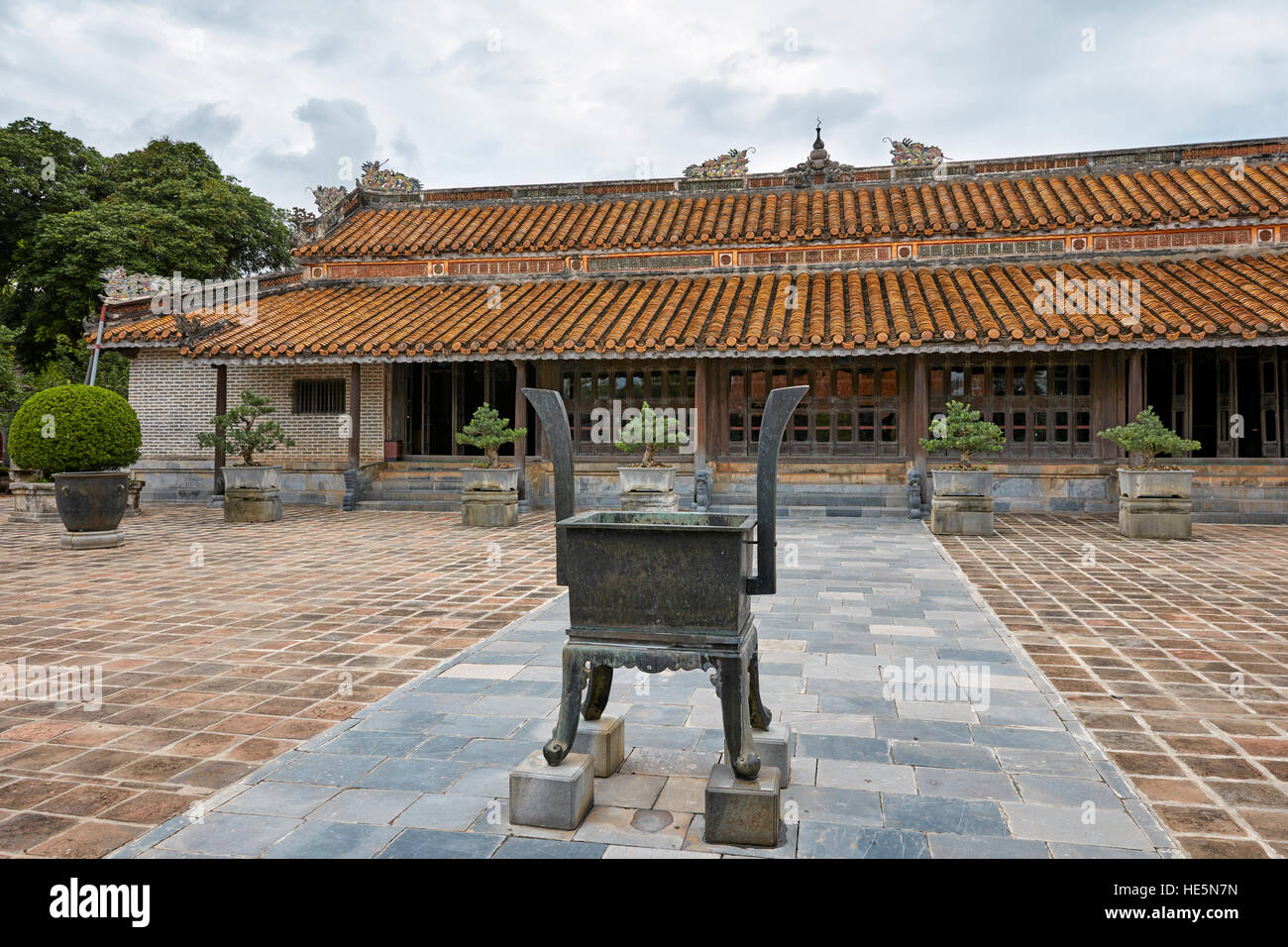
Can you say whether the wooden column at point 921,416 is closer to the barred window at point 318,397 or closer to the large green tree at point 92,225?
the barred window at point 318,397

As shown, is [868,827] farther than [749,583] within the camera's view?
No

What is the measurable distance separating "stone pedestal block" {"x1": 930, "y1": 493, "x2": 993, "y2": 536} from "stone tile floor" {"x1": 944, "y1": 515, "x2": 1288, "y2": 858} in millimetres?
815

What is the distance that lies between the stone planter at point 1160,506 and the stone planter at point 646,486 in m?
5.93

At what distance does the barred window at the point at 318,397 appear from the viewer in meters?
15.0

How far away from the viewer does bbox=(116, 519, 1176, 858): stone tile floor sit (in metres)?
2.60

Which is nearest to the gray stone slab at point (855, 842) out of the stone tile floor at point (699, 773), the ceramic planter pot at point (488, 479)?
the stone tile floor at point (699, 773)

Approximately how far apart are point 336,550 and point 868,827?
779cm

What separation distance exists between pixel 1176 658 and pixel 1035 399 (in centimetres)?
920

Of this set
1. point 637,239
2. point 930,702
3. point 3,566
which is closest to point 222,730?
point 930,702

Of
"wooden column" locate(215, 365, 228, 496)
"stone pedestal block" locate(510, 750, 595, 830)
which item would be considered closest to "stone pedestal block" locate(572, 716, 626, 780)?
"stone pedestal block" locate(510, 750, 595, 830)

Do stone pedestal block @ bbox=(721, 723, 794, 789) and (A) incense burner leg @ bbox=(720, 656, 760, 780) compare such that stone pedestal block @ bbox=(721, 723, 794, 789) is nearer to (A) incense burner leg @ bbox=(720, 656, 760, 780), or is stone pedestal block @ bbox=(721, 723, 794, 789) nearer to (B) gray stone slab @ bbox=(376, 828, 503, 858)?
(A) incense burner leg @ bbox=(720, 656, 760, 780)

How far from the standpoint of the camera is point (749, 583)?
2873mm

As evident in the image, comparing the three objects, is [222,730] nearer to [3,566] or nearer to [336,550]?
[336,550]
